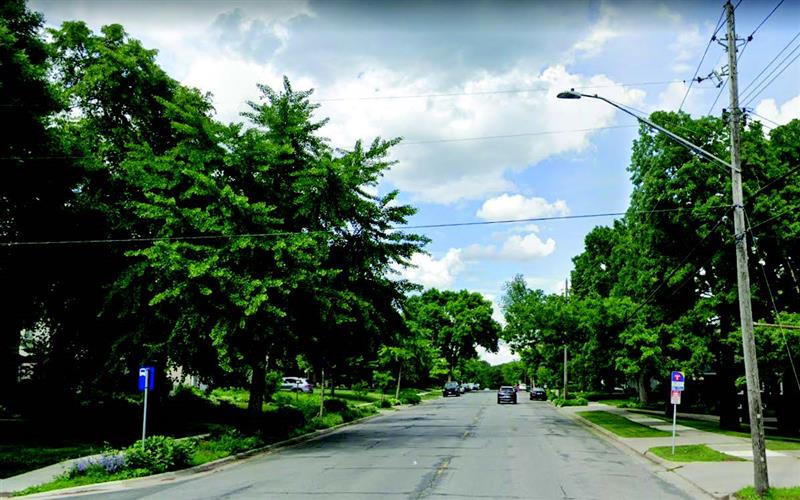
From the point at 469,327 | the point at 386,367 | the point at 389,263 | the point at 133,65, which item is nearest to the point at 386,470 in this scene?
the point at 389,263


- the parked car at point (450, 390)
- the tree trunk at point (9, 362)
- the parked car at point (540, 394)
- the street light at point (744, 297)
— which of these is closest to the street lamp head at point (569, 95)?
the street light at point (744, 297)

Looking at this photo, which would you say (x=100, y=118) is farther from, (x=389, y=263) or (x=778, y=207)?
(x=778, y=207)

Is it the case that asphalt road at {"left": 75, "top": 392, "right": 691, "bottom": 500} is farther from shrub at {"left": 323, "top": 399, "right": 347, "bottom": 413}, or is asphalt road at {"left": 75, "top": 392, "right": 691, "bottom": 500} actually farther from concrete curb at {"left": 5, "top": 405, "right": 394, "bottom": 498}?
shrub at {"left": 323, "top": 399, "right": 347, "bottom": 413}

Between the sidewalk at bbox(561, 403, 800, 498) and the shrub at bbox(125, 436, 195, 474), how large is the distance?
1201cm

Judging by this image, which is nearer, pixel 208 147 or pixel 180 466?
pixel 180 466

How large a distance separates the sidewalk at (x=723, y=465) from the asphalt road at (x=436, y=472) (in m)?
0.67

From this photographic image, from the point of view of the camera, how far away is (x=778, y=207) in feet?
79.9

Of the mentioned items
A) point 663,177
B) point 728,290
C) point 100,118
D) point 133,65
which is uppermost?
point 133,65

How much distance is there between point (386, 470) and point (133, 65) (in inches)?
769

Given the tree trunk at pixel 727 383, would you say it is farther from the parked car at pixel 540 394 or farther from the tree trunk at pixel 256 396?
the parked car at pixel 540 394

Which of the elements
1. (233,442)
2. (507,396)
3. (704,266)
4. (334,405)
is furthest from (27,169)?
(507,396)

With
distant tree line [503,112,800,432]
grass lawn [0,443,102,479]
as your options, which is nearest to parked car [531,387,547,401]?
distant tree line [503,112,800,432]

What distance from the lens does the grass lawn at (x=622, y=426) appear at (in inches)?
1038

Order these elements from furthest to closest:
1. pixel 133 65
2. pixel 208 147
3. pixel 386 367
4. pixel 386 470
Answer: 1. pixel 386 367
2. pixel 133 65
3. pixel 208 147
4. pixel 386 470
